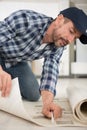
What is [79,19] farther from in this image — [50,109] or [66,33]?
[50,109]

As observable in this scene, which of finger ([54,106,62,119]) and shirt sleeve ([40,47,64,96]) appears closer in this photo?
finger ([54,106,62,119])

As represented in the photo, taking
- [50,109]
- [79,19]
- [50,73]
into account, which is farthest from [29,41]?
[50,109]

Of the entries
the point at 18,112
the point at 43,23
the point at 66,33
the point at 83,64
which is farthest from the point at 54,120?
the point at 83,64

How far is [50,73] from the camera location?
1.56 meters

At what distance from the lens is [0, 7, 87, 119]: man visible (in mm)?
1427

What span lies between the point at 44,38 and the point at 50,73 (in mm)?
212

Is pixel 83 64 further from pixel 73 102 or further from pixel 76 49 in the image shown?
pixel 73 102

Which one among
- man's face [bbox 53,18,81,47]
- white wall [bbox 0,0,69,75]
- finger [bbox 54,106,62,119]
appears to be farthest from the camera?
white wall [bbox 0,0,69,75]

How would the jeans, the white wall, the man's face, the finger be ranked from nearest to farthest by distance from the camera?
the finger < the man's face < the jeans < the white wall

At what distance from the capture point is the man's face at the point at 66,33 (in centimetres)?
145

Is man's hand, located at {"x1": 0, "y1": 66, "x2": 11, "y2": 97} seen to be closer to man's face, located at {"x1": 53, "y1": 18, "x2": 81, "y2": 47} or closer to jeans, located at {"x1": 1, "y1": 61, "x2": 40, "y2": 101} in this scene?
man's face, located at {"x1": 53, "y1": 18, "x2": 81, "y2": 47}

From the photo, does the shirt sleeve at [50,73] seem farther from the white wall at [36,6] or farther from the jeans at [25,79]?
the white wall at [36,6]

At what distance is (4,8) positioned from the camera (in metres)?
3.26

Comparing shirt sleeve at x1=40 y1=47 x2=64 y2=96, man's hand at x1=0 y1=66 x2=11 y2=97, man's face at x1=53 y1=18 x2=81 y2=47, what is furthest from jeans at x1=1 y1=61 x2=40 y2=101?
man's hand at x1=0 y1=66 x2=11 y2=97
